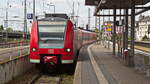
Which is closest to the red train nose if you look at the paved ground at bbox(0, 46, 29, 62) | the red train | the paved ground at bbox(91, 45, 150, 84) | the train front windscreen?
the red train

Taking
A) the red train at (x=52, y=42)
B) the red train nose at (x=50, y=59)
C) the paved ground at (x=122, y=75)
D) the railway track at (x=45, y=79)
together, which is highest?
the red train at (x=52, y=42)

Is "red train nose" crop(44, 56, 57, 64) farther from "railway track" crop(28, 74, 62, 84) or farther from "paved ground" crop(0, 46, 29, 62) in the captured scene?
"paved ground" crop(0, 46, 29, 62)

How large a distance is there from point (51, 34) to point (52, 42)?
0.48 metres

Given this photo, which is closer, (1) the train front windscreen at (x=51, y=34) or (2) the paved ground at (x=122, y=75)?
(2) the paved ground at (x=122, y=75)

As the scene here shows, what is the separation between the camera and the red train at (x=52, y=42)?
1395 centimetres

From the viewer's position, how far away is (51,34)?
14.5 m

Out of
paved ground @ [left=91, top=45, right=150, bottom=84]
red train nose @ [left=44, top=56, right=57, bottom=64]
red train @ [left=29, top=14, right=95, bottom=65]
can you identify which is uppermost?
red train @ [left=29, top=14, right=95, bottom=65]

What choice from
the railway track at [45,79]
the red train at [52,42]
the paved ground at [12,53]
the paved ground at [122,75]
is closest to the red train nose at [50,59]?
the red train at [52,42]

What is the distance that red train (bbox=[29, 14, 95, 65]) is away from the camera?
1395cm

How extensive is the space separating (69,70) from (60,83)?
2808 millimetres

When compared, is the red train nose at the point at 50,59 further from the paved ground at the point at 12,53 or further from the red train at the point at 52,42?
the paved ground at the point at 12,53

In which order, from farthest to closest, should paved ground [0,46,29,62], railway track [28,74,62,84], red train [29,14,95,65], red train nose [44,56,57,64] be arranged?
1. paved ground [0,46,29,62]
2. red train [29,14,95,65]
3. red train nose [44,56,57,64]
4. railway track [28,74,62,84]

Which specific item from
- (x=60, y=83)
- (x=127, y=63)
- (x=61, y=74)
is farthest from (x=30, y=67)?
(x=127, y=63)

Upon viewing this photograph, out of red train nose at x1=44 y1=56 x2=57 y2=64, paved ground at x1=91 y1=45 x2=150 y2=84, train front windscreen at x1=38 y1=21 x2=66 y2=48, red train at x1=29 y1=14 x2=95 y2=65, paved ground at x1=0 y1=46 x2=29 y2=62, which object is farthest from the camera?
paved ground at x1=0 y1=46 x2=29 y2=62
